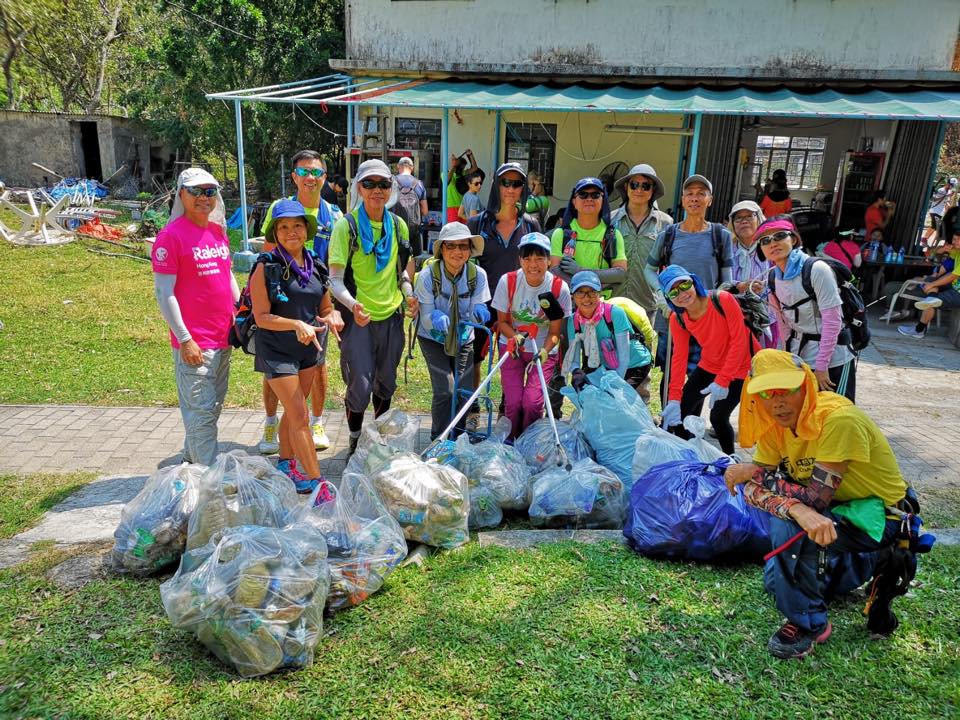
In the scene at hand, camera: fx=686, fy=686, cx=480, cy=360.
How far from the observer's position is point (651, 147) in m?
13.4

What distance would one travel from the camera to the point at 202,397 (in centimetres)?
399

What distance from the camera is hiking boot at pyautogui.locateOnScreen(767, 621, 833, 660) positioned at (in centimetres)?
273

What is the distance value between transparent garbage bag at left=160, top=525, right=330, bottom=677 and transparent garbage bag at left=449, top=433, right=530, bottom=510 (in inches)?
51.7

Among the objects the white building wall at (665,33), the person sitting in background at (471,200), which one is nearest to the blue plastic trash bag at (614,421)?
the person sitting in background at (471,200)

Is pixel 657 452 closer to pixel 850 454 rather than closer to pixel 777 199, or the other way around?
pixel 850 454

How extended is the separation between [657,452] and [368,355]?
6.20ft

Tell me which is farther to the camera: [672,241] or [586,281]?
[672,241]

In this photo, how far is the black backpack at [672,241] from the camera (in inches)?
191

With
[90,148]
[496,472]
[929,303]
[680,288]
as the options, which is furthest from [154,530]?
[90,148]

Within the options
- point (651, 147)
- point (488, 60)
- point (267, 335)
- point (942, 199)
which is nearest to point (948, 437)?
point (267, 335)

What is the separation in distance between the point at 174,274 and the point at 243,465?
1.19 m

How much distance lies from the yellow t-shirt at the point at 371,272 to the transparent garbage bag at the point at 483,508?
51.2 inches

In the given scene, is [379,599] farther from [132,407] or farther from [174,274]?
[132,407]

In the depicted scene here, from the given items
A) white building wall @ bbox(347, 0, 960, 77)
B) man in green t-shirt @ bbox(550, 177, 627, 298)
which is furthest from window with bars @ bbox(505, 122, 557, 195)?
man in green t-shirt @ bbox(550, 177, 627, 298)
